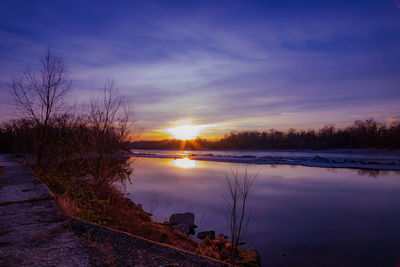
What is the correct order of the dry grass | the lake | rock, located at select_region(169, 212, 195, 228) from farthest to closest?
1. rock, located at select_region(169, 212, 195, 228)
2. the lake
3. the dry grass

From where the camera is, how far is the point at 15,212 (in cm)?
417

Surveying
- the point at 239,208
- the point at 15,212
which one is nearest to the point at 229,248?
the point at 239,208

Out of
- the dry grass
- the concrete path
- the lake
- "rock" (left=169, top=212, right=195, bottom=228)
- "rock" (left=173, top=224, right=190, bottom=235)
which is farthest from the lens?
"rock" (left=169, top=212, right=195, bottom=228)

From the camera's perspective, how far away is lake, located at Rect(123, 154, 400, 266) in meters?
5.14

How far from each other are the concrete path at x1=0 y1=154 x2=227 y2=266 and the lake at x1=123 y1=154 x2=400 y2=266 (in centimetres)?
285

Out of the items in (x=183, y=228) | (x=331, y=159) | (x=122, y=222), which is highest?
(x=331, y=159)

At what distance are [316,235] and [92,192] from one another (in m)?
5.78

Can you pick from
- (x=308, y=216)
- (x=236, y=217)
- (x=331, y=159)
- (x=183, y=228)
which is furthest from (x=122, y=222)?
(x=331, y=159)

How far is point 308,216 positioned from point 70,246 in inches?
274

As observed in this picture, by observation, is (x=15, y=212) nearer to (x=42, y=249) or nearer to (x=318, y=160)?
(x=42, y=249)

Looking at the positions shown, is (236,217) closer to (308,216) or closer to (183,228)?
(183,228)

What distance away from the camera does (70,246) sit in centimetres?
293

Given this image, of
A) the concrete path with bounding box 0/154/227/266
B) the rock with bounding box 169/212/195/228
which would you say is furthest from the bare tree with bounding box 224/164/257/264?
the concrete path with bounding box 0/154/227/266

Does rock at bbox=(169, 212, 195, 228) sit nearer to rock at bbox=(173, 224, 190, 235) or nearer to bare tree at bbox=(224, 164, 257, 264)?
rock at bbox=(173, 224, 190, 235)
